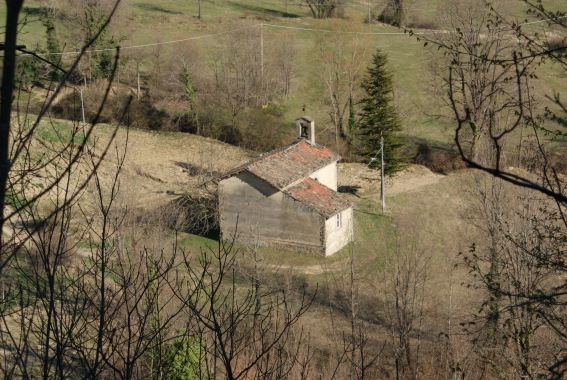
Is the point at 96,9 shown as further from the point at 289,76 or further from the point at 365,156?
the point at 365,156

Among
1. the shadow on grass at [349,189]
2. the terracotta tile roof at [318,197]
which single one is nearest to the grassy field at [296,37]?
the shadow on grass at [349,189]

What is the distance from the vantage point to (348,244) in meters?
30.3

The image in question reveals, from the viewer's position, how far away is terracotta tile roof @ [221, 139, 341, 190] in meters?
29.1

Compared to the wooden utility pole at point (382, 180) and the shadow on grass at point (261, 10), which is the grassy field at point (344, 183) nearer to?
the shadow on grass at point (261, 10)

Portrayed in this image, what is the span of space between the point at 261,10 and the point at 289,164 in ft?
117

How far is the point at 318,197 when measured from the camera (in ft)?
97.6

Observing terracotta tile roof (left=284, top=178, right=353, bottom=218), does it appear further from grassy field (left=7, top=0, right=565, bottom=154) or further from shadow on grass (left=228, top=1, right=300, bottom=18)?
shadow on grass (left=228, top=1, right=300, bottom=18)

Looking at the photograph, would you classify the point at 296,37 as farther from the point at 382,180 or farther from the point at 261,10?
the point at 382,180

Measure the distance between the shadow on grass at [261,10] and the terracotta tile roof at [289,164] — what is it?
3159cm

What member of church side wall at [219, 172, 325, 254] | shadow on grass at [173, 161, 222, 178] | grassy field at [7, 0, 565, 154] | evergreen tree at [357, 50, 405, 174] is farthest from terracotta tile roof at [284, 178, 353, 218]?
grassy field at [7, 0, 565, 154]

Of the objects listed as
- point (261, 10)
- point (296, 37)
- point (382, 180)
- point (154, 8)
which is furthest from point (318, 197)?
point (261, 10)

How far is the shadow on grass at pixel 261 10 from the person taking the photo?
62.4 metres

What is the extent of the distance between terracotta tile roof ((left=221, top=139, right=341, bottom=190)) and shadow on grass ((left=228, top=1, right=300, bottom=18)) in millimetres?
31586

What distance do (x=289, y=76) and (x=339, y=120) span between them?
22.0 feet
